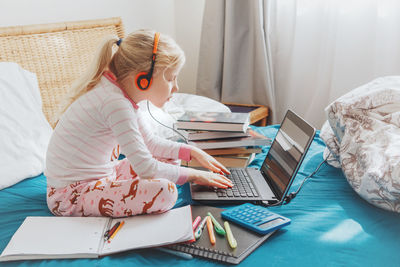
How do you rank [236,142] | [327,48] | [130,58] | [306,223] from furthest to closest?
[327,48]
[236,142]
[130,58]
[306,223]

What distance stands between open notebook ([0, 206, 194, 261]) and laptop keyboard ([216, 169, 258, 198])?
0.16m

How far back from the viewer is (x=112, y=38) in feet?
3.74

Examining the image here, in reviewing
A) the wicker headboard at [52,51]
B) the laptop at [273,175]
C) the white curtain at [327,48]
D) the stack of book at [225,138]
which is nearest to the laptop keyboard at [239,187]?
the laptop at [273,175]

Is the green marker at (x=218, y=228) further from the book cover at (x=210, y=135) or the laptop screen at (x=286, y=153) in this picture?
the book cover at (x=210, y=135)

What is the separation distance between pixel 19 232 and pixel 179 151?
541mm

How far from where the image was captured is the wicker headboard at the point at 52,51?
5.34 feet

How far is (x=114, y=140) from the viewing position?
1162mm

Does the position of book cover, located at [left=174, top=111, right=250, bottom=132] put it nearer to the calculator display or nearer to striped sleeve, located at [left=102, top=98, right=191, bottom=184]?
striped sleeve, located at [left=102, top=98, right=191, bottom=184]

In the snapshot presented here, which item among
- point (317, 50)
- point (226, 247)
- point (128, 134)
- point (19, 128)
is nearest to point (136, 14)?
point (317, 50)

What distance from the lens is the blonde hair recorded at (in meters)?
1.10

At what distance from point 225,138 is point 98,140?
46 centimetres

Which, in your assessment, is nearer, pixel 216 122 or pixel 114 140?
pixel 114 140

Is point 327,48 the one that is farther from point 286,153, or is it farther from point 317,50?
point 286,153

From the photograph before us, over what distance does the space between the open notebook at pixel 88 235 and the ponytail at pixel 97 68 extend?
0.38 m
